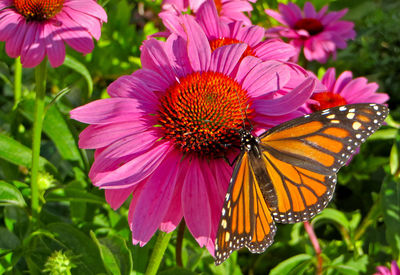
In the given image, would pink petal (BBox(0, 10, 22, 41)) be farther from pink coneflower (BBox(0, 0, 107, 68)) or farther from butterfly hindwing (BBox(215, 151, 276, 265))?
butterfly hindwing (BBox(215, 151, 276, 265))

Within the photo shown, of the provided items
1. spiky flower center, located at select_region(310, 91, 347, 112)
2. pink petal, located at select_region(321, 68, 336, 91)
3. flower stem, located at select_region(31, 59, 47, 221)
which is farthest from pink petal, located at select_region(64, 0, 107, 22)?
pink petal, located at select_region(321, 68, 336, 91)

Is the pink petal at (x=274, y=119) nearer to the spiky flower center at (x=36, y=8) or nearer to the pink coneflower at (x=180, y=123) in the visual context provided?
the pink coneflower at (x=180, y=123)

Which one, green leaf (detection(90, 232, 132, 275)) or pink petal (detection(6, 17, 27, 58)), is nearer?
green leaf (detection(90, 232, 132, 275))

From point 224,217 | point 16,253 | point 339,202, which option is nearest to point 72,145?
point 16,253

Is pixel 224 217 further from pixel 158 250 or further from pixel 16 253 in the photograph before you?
pixel 16 253

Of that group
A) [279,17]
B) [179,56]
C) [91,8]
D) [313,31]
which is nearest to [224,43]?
[179,56]

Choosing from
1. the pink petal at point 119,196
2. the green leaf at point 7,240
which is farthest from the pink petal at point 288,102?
the green leaf at point 7,240

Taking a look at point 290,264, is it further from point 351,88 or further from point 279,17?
point 279,17
